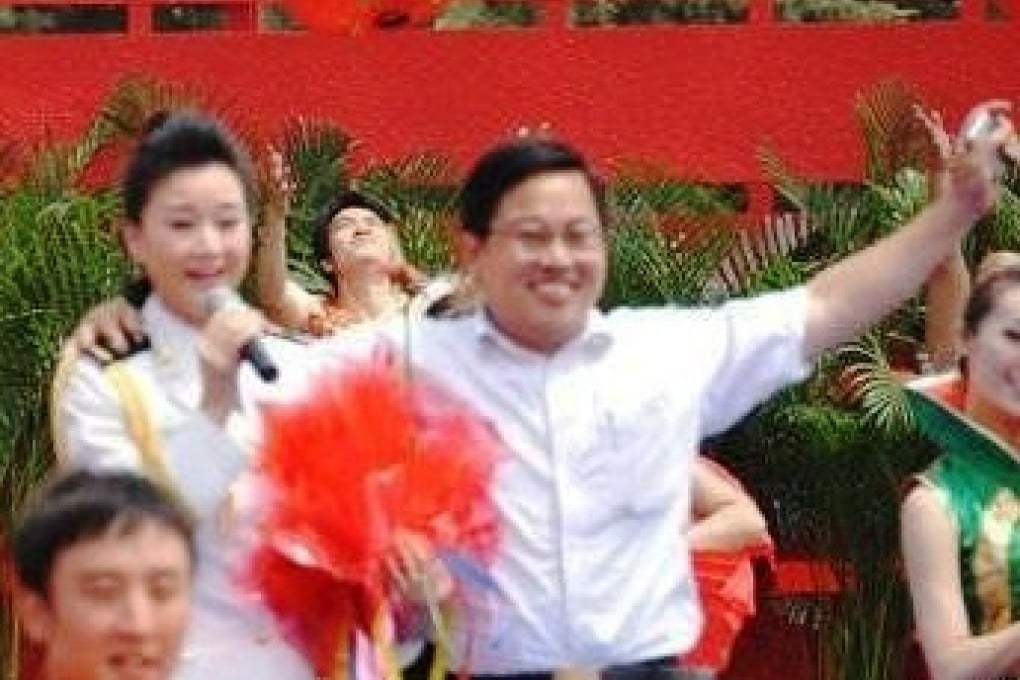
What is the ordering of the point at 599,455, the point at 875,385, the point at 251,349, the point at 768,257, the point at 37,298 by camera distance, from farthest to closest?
the point at 768,257, the point at 37,298, the point at 875,385, the point at 599,455, the point at 251,349

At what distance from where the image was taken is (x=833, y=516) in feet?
19.7

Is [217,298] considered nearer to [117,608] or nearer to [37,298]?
[117,608]

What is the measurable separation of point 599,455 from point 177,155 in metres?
0.61

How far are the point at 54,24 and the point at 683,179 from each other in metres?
5.13

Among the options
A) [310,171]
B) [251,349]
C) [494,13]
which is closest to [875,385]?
[310,171]

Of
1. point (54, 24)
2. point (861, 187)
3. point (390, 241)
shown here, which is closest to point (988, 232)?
point (861, 187)

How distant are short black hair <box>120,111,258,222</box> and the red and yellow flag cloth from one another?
0.31 meters

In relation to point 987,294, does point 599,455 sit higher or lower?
lower

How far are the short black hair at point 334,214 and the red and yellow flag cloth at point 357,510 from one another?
2.18 meters

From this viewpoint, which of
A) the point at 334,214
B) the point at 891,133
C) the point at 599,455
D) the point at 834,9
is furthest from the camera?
the point at 834,9

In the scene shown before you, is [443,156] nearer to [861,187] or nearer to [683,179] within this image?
[683,179]

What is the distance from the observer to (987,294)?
12.7 ft

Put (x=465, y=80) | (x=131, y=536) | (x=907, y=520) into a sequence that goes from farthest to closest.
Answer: (x=465, y=80) < (x=907, y=520) < (x=131, y=536)

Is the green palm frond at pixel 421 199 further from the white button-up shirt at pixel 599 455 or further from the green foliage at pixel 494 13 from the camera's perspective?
the green foliage at pixel 494 13
